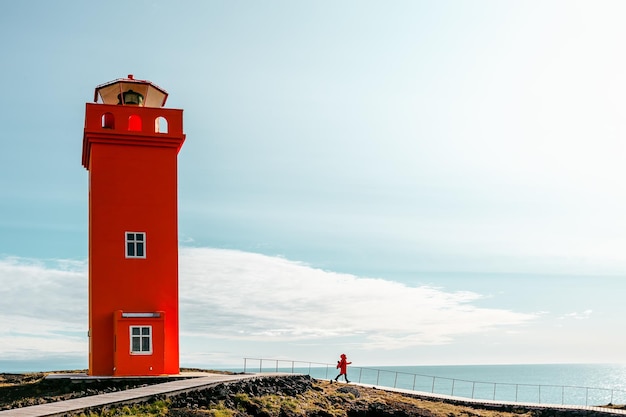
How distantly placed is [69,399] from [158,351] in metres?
5.52

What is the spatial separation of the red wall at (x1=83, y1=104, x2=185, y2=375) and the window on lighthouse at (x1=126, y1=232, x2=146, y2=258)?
0.15 meters

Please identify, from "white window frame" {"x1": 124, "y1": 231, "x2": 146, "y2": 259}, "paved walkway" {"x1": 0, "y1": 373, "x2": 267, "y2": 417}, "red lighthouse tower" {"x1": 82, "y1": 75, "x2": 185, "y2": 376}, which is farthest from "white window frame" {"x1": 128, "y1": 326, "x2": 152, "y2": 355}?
"white window frame" {"x1": 124, "y1": 231, "x2": 146, "y2": 259}

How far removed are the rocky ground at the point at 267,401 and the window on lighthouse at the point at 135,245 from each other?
454 centimetres

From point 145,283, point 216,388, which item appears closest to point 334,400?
point 216,388

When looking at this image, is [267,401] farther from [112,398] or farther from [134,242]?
[134,242]

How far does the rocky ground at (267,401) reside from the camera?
2000cm

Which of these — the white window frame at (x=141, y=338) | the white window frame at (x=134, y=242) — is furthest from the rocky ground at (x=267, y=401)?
the white window frame at (x=134, y=242)

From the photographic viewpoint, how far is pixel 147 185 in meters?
26.8

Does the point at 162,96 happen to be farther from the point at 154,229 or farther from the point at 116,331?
the point at 116,331

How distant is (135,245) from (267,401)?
7.58m

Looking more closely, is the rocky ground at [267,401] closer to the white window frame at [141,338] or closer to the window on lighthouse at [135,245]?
the white window frame at [141,338]

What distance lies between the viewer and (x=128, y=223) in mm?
26406

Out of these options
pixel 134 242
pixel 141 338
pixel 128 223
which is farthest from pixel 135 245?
pixel 141 338

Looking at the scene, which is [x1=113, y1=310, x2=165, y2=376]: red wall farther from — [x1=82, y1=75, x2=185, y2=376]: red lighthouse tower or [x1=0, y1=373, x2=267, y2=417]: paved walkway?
[x1=0, y1=373, x2=267, y2=417]: paved walkway
